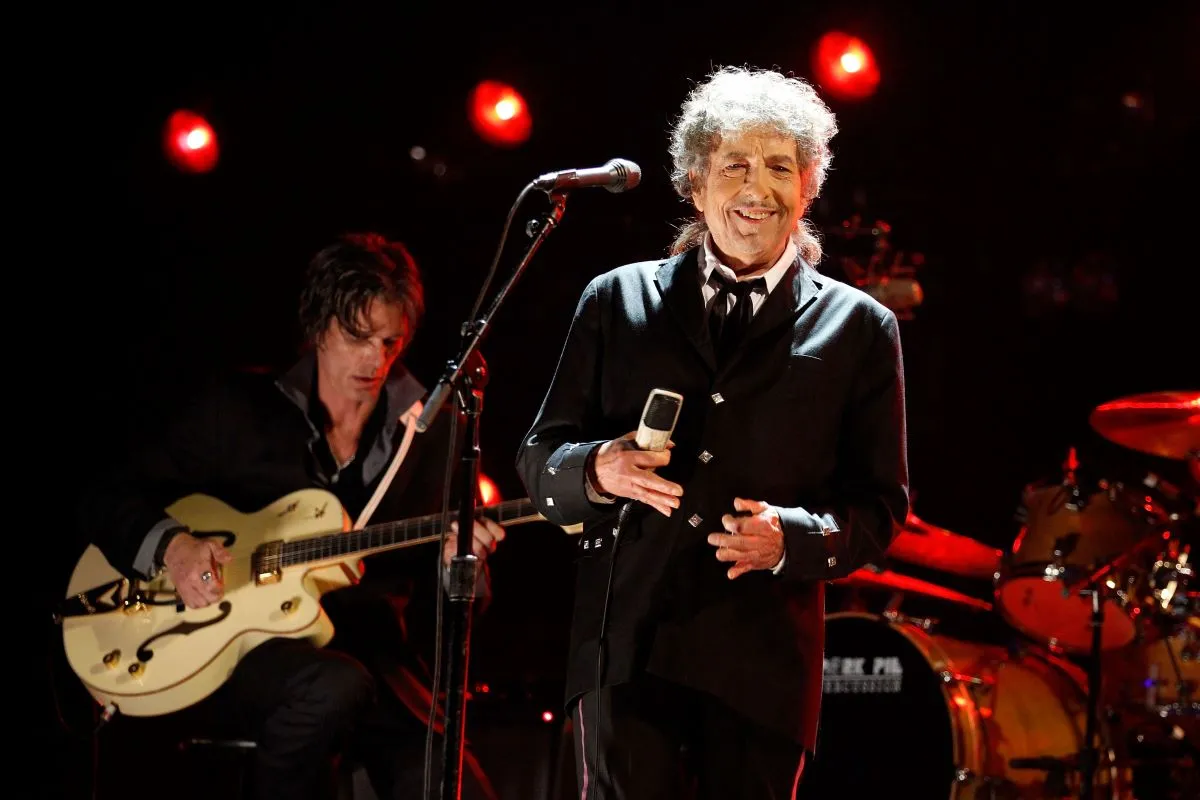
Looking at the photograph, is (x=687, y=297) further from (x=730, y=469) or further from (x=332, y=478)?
(x=332, y=478)

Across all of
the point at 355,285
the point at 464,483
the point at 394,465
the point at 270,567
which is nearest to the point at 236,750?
the point at 270,567

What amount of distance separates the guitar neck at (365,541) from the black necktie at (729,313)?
1635 mm

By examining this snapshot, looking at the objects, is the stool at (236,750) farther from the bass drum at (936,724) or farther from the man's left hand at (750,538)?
the man's left hand at (750,538)

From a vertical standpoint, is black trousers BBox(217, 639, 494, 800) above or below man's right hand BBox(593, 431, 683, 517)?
below

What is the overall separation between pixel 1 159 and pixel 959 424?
4.48 metres

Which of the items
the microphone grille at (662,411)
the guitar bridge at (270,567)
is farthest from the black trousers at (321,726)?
the microphone grille at (662,411)

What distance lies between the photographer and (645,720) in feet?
7.98

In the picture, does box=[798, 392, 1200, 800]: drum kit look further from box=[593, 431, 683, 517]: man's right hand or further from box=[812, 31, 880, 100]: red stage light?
box=[593, 431, 683, 517]: man's right hand

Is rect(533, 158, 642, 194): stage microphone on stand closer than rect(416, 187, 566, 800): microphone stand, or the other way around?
rect(416, 187, 566, 800): microphone stand

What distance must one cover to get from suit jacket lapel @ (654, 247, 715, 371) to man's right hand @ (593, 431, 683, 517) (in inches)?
13.1

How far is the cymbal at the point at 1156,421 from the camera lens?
15.1ft

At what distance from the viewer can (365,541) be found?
14.1 feet

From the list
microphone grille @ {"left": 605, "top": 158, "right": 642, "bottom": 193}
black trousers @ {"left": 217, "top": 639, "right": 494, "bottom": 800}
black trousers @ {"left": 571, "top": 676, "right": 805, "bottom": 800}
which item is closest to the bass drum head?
black trousers @ {"left": 217, "top": 639, "right": 494, "bottom": 800}

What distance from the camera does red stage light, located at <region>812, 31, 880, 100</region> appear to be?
5.76 m
